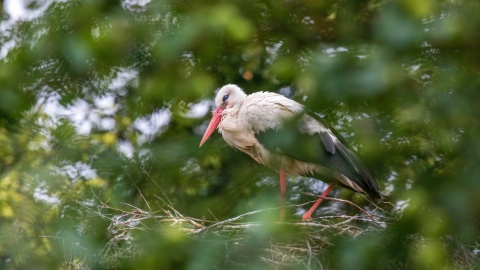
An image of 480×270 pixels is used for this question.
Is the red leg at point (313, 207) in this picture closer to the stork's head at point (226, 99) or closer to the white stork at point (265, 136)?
the white stork at point (265, 136)

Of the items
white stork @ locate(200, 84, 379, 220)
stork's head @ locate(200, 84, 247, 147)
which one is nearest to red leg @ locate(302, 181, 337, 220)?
white stork @ locate(200, 84, 379, 220)

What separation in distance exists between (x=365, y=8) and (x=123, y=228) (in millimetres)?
1528

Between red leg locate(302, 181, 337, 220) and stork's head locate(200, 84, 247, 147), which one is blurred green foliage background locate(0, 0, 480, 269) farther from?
stork's head locate(200, 84, 247, 147)

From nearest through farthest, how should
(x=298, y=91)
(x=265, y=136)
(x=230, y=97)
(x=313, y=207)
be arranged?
(x=298, y=91), (x=265, y=136), (x=313, y=207), (x=230, y=97)

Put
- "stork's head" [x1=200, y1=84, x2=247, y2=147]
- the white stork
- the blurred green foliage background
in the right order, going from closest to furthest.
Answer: the blurred green foliage background → the white stork → "stork's head" [x1=200, y1=84, x2=247, y2=147]

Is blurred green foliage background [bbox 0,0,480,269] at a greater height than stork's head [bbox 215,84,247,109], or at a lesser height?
greater

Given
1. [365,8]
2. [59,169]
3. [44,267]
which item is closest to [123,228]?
[59,169]

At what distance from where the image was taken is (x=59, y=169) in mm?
1958

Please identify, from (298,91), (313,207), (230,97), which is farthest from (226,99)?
(298,91)

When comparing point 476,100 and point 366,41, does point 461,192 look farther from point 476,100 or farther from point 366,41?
point 366,41

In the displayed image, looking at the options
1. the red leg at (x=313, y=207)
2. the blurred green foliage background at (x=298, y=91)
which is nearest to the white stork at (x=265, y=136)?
the red leg at (x=313, y=207)

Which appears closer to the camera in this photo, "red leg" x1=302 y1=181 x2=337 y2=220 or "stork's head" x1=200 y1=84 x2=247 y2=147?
"red leg" x1=302 y1=181 x2=337 y2=220

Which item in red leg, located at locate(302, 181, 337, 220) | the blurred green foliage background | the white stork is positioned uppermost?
the blurred green foliage background

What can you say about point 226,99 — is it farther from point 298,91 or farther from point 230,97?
point 298,91
